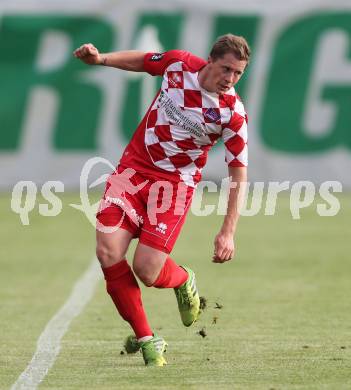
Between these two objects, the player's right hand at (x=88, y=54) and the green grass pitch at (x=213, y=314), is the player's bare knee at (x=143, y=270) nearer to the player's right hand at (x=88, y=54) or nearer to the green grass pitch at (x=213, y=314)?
the green grass pitch at (x=213, y=314)

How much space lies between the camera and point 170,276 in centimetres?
753

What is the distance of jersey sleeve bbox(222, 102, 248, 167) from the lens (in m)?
7.11

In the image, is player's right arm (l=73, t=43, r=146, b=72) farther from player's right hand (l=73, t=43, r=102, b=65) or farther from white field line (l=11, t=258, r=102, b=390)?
white field line (l=11, t=258, r=102, b=390)

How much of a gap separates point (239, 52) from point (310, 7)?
13569 mm

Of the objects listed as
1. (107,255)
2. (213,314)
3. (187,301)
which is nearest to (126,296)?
(107,255)

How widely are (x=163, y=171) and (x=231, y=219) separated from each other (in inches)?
21.9

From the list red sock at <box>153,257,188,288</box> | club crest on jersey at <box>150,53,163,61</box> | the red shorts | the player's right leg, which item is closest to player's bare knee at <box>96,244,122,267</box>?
the player's right leg

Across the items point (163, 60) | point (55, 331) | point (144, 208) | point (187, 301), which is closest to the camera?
point (144, 208)

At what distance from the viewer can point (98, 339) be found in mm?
8000

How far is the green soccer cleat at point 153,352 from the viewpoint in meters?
6.96

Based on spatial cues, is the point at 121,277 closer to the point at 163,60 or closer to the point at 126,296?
the point at 126,296

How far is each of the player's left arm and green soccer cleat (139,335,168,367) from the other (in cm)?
56

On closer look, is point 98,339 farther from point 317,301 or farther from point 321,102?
point 321,102

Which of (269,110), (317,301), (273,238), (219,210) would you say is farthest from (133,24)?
(317,301)
